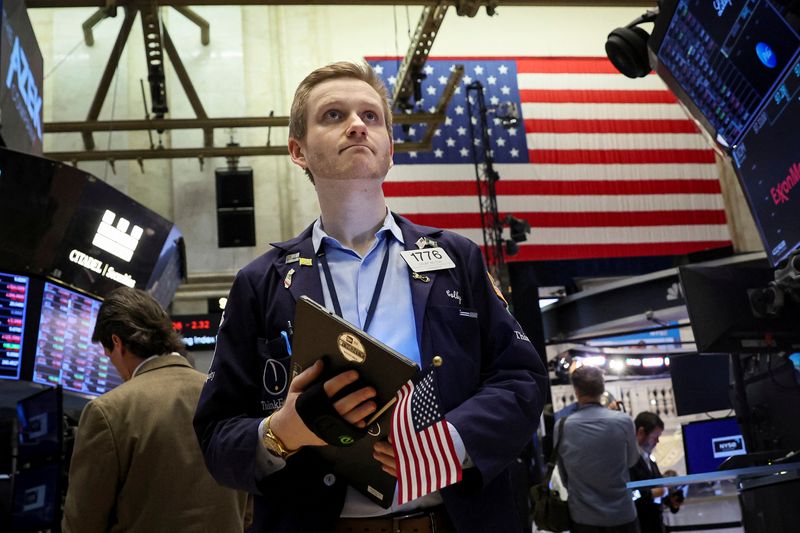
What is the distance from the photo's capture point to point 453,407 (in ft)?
6.14

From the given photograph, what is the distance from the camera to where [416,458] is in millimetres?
1652

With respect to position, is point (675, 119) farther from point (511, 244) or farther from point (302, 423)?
point (302, 423)

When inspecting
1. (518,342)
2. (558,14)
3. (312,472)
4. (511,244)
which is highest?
(558,14)

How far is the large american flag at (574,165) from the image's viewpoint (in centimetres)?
1515

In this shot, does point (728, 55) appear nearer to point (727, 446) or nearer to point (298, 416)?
point (298, 416)

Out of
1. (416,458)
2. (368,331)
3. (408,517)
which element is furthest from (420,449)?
(368,331)

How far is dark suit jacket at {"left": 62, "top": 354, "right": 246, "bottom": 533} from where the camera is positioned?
3.08m

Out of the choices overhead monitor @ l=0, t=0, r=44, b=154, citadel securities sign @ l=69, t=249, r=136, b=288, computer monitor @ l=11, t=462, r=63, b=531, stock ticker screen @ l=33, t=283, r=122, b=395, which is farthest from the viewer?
citadel securities sign @ l=69, t=249, r=136, b=288

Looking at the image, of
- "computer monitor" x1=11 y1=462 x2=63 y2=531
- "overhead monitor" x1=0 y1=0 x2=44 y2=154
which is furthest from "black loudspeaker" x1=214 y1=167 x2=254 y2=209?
"computer monitor" x1=11 y1=462 x2=63 y2=531

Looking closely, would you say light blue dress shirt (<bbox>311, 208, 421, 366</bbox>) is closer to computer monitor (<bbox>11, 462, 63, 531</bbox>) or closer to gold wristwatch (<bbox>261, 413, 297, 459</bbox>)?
gold wristwatch (<bbox>261, 413, 297, 459</bbox>)

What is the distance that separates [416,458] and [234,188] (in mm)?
13843

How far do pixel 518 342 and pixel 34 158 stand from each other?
426 centimetres

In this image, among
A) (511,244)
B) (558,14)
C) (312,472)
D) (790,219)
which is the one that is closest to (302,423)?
(312,472)

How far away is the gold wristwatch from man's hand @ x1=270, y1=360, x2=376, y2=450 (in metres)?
0.01
